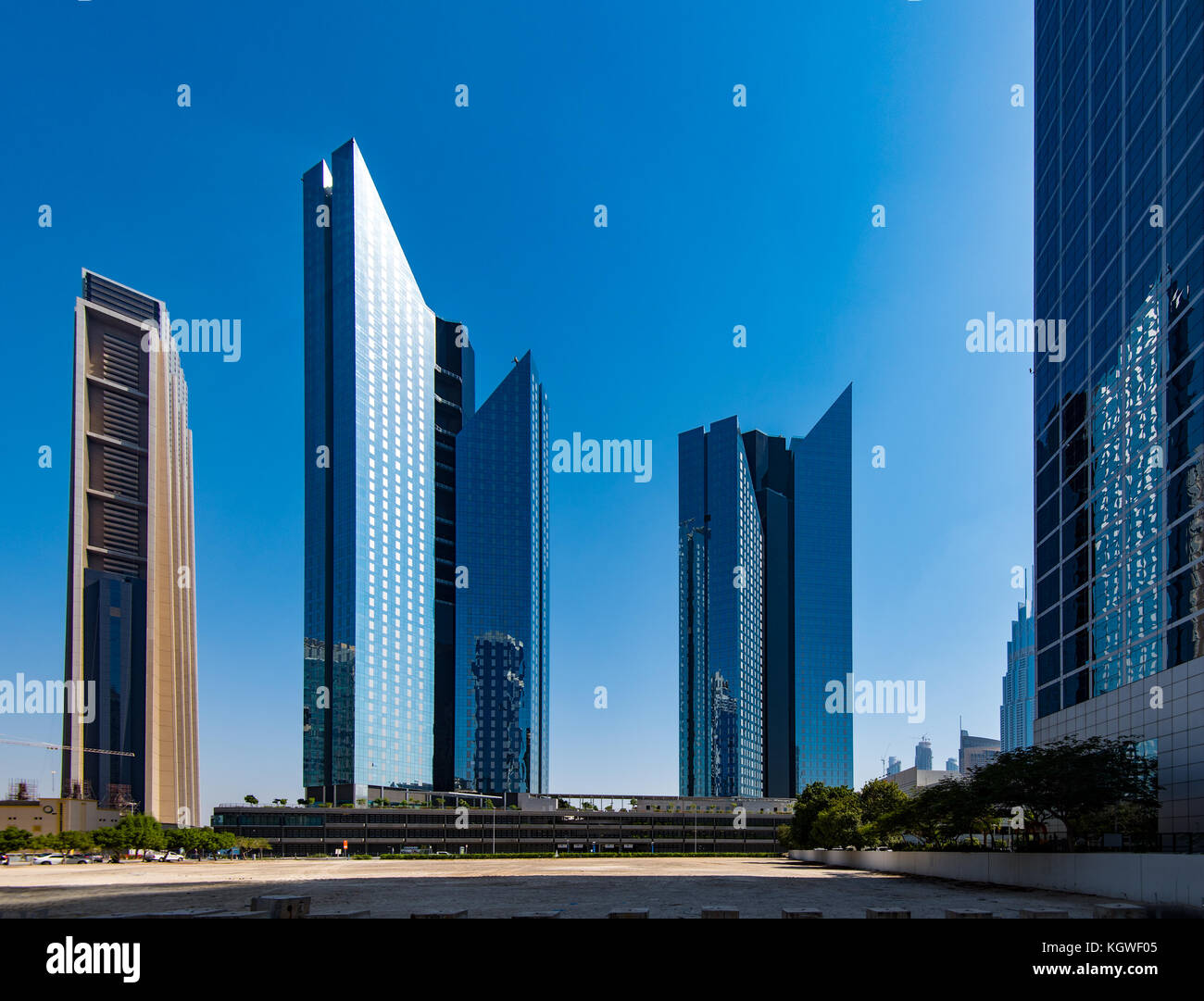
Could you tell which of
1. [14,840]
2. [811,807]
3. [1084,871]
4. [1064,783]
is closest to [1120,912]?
[1084,871]

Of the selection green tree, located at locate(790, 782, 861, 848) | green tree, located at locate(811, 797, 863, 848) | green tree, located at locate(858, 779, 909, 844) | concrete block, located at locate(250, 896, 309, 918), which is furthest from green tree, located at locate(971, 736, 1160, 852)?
green tree, located at locate(790, 782, 861, 848)

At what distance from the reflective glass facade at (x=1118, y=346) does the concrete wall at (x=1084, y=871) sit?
702 inches

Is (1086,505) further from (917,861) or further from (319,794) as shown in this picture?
(319,794)

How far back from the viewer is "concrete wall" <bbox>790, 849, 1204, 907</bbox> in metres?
31.4

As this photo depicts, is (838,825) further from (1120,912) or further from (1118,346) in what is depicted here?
(1120,912)

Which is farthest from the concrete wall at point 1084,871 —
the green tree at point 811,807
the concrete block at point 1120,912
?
the green tree at point 811,807

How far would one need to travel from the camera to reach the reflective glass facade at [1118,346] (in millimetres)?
59062

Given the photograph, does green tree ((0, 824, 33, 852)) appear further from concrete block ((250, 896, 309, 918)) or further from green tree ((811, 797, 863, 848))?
concrete block ((250, 896, 309, 918))

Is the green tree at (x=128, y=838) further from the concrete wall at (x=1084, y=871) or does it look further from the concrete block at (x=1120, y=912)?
the concrete block at (x=1120, y=912)

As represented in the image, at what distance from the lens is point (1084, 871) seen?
3916 centimetres
